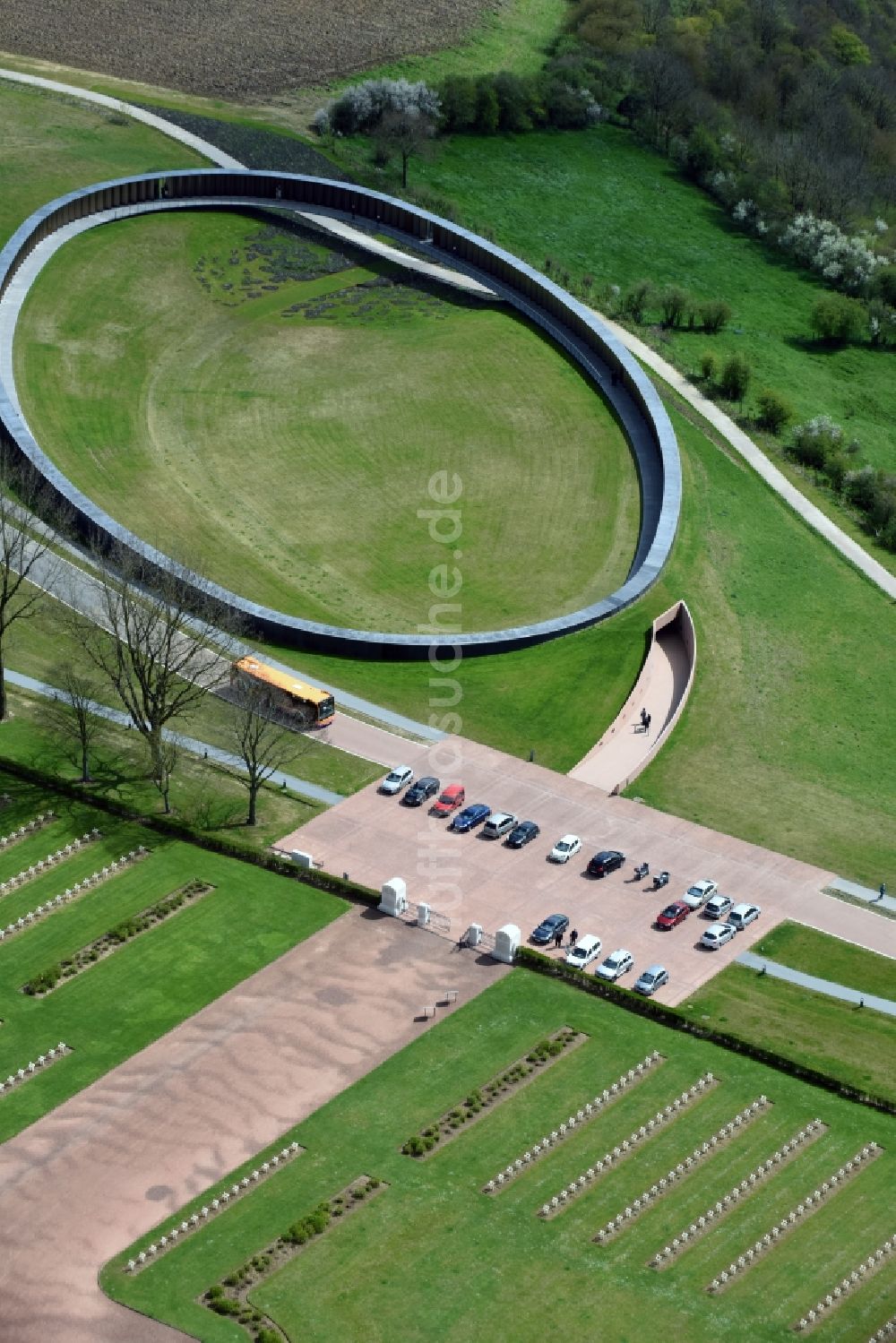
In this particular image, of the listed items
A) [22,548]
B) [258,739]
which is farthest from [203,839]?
[22,548]

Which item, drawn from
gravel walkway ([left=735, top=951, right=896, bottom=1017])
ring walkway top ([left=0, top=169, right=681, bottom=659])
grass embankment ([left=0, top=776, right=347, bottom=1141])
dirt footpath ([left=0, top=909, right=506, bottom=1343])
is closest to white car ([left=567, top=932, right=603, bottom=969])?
dirt footpath ([left=0, top=909, right=506, bottom=1343])

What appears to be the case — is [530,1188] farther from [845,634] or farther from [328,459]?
[328,459]

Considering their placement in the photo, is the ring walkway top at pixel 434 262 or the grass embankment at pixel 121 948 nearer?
the grass embankment at pixel 121 948

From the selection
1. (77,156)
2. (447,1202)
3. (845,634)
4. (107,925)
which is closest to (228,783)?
(107,925)

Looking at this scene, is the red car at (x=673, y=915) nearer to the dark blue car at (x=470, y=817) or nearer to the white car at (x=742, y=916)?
the white car at (x=742, y=916)

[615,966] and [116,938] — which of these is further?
[116,938]

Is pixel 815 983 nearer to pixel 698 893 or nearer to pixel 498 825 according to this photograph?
pixel 698 893

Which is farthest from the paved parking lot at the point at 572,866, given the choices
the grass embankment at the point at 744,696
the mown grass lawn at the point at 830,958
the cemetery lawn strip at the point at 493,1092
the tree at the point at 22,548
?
the tree at the point at 22,548

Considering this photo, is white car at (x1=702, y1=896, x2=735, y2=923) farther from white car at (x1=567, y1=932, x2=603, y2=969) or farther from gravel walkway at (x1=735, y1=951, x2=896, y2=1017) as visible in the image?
white car at (x1=567, y1=932, x2=603, y2=969)
